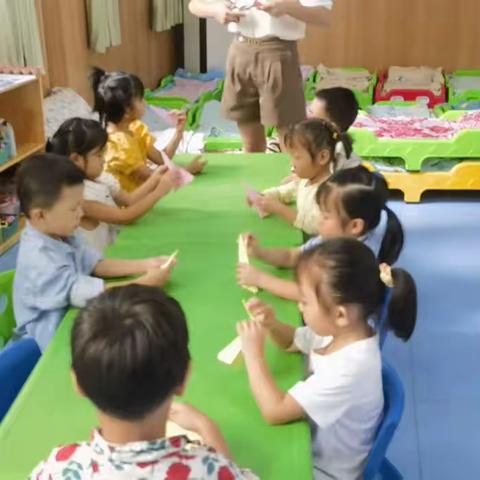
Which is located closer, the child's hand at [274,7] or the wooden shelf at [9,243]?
the child's hand at [274,7]

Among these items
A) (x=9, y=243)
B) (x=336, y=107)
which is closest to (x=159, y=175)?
(x=336, y=107)

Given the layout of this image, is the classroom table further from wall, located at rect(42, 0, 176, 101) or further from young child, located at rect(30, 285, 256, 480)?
wall, located at rect(42, 0, 176, 101)

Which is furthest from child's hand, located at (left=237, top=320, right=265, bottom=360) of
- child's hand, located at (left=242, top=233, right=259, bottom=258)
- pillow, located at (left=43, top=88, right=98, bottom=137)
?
pillow, located at (left=43, top=88, right=98, bottom=137)

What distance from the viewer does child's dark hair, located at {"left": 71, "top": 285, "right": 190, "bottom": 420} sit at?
3.07 feet

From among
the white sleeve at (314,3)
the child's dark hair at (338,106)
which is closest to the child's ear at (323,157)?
the child's dark hair at (338,106)

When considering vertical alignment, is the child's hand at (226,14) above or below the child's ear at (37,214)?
above

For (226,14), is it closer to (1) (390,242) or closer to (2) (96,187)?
(2) (96,187)

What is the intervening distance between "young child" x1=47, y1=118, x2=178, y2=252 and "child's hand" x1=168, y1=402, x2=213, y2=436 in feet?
3.53

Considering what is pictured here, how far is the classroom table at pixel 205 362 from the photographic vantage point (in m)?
1.20

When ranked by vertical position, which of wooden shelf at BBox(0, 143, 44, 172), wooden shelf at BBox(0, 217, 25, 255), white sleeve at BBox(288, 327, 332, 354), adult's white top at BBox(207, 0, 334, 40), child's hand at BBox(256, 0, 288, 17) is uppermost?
child's hand at BBox(256, 0, 288, 17)

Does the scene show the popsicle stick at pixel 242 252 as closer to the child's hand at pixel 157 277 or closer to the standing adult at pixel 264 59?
the child's hand at pixel 157 277

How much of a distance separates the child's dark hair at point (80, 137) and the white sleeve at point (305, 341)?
107 cm

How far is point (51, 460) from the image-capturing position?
3.28ft

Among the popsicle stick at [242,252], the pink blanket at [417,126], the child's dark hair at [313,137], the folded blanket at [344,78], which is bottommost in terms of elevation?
the folded blanket at [344,78]
